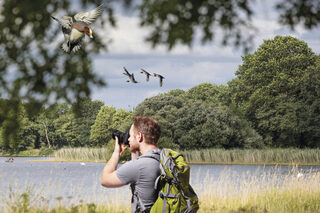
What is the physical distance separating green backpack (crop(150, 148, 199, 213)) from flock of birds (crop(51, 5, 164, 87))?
1.94 metres

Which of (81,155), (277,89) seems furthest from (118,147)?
(277,89)

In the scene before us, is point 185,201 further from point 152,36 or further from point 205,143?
point 205,143

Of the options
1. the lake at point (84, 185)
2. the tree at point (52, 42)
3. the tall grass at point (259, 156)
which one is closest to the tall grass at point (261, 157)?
the tall grass at point (259, 156)

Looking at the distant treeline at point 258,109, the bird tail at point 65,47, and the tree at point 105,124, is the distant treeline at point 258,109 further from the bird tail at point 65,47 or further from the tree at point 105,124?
the bird tail at point 65,47

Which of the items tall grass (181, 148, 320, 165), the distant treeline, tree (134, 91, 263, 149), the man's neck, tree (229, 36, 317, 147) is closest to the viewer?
the man's neck

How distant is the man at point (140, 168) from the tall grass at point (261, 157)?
2429 centimetres

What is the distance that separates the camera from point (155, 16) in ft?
18.7

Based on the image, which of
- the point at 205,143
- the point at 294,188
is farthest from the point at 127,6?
the point at 205,143

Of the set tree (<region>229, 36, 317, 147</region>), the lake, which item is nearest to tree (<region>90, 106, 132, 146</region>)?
tree (<region>229, 36, 317, 147</region>)

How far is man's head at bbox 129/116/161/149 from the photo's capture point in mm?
3092

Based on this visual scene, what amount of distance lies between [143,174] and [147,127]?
31 centimetres

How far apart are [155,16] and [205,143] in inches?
1080

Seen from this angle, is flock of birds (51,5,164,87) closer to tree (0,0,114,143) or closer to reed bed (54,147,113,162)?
tree (0,0,114,143)

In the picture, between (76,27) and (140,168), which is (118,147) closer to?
(140,168)
